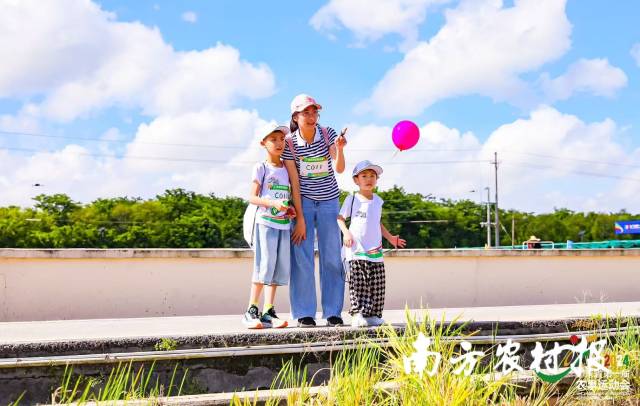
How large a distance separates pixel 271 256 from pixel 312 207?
560 mm

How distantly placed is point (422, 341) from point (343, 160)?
2.30 metres

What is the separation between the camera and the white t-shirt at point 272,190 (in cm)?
618

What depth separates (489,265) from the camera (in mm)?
12484

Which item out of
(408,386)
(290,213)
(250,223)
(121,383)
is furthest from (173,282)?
(408,386)

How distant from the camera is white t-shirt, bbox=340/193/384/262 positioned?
20.6 ft

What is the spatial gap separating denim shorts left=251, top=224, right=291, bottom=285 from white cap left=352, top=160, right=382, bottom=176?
0.80 m

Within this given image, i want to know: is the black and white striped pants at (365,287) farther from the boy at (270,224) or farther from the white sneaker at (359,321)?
the boy at (270,224)

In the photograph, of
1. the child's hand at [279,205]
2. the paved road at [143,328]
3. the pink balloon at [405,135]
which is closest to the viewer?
the paved road at [143,328]

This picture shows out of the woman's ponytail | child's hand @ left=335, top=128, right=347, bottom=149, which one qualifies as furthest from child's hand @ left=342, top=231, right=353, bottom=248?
the woman's ponytail

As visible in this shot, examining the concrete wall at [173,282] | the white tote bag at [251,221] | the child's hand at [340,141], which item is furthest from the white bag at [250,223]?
the concrete wall at [173,282]

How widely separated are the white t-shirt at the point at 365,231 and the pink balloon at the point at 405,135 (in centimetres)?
55

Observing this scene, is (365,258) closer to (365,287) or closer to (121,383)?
(365,287)

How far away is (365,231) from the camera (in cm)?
628

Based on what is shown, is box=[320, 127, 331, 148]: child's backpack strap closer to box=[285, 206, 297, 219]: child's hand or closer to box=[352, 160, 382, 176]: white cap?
box=[352, 160, 382, 176]: white cap
